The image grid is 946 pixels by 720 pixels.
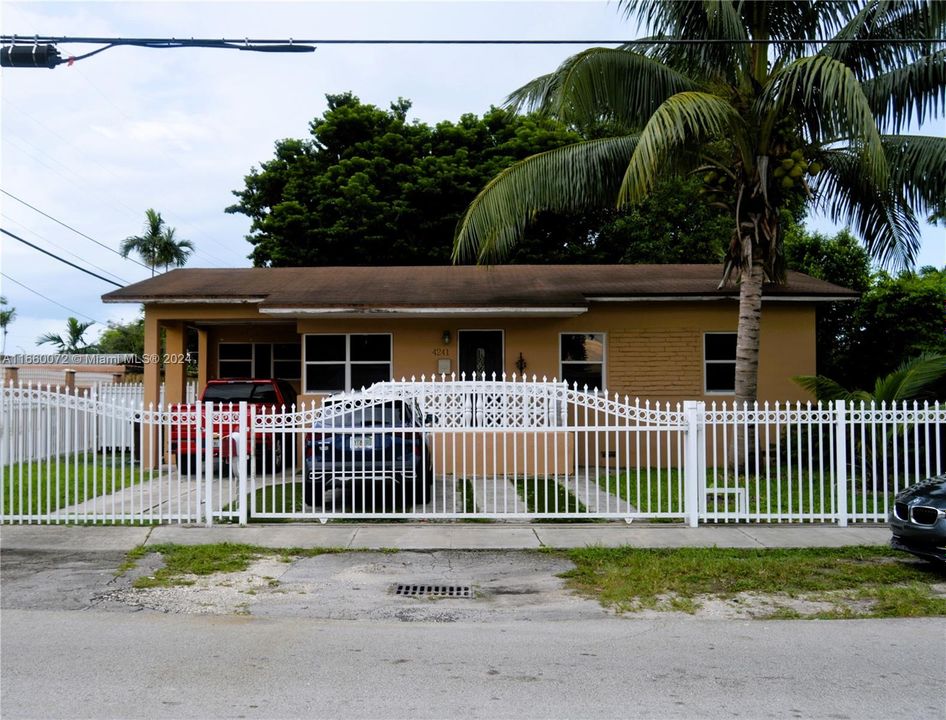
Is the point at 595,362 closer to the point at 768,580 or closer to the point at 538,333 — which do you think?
the point at 538,333

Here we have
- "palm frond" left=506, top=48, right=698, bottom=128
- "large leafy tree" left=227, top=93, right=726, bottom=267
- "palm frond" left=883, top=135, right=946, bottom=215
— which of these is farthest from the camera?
"large leafy tree" left=227, top=93, right=726, bottom=267

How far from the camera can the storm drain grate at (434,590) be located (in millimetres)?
7242

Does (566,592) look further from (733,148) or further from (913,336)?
(913,336)

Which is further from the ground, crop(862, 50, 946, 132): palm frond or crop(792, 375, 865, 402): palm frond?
crop(862, 50, 946, 132): palm frond

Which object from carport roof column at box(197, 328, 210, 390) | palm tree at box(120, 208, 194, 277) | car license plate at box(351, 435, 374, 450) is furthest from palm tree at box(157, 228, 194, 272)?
car license plate at box(351, 435, 374, 450)

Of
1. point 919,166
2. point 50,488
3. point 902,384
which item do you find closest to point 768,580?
point 902,384

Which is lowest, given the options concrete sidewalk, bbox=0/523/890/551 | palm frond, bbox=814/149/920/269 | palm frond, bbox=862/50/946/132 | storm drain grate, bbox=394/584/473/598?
Result: storm drain grate, bbox=394/584/473/598

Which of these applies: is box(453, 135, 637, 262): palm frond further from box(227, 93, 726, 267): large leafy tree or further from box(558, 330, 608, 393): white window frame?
box(227, 93, 726, 267): large leafy tree

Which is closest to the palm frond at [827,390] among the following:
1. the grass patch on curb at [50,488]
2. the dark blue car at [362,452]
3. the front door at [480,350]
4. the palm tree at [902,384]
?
the palm tree at [902,384]

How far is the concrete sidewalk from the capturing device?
29.4 ft

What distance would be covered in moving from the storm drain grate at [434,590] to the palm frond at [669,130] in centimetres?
585

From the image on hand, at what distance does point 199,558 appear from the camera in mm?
8375

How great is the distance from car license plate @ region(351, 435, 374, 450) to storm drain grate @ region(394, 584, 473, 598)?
2918 mm

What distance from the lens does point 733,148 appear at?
12977mm
